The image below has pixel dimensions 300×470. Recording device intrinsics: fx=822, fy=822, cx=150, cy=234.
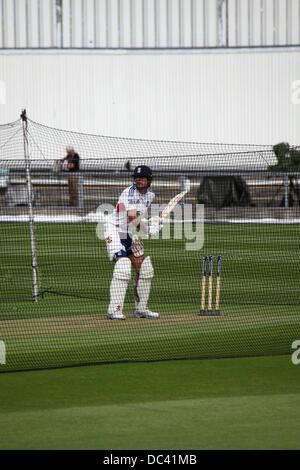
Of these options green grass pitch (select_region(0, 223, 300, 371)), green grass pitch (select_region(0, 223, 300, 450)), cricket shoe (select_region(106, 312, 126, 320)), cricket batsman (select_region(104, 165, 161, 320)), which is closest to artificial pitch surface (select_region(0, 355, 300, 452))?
green grass pitch (select_region(0, 223, 300, 450))

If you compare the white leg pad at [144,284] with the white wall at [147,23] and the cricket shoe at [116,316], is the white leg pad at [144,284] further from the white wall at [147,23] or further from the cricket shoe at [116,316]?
the white wall at [147,23]

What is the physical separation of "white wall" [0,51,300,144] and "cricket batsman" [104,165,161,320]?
24.4 metres

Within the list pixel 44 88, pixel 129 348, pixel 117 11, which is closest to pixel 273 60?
pixel 117 11

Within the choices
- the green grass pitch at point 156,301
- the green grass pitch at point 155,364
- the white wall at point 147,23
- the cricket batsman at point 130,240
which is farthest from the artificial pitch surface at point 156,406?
the white wall at point 147,23

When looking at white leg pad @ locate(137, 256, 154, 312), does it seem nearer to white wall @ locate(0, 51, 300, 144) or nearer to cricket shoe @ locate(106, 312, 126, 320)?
cricket shoe @ locate(106, 312, 126, 320)

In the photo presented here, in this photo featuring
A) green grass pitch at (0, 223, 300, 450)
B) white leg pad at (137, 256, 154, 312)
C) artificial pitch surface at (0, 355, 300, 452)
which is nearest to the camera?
artificial pitch surface at (0, 355, 300, 452)

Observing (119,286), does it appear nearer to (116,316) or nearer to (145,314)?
(116,316)

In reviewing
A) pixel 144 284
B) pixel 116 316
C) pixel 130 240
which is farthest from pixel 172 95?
pixel 116 316

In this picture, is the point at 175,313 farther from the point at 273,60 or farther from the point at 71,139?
the point at 273,60

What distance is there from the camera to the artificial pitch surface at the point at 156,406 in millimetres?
5668

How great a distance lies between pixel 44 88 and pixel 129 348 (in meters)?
27.7

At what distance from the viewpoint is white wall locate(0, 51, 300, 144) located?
1379 inches

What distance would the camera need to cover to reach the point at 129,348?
9.11 metres

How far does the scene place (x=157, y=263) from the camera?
17.7 meters
